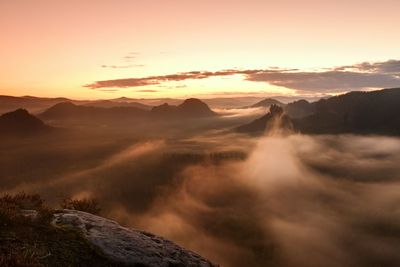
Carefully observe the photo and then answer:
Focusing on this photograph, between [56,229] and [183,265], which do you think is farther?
[183,265]

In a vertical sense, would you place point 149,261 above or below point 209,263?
above

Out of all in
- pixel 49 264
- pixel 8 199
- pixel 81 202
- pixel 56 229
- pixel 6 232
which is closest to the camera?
pixel 49 264

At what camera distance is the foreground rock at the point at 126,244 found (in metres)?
17.3

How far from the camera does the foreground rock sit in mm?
17344

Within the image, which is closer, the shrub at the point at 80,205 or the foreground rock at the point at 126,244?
the foreground rock at the point at 126,244

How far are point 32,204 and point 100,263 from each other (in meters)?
8.01

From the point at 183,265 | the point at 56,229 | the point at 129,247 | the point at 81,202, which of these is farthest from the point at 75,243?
the point at 81,202

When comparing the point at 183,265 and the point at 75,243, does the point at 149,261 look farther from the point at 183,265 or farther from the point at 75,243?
the point at 75,243

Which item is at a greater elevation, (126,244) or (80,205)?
(126,244)

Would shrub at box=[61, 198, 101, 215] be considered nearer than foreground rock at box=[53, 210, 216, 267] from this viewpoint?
No

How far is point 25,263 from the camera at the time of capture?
13.3 metres

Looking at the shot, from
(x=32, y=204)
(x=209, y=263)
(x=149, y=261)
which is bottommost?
(x=209, y=263)

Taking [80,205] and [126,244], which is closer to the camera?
[126,244]

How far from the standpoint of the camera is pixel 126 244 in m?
18.4
